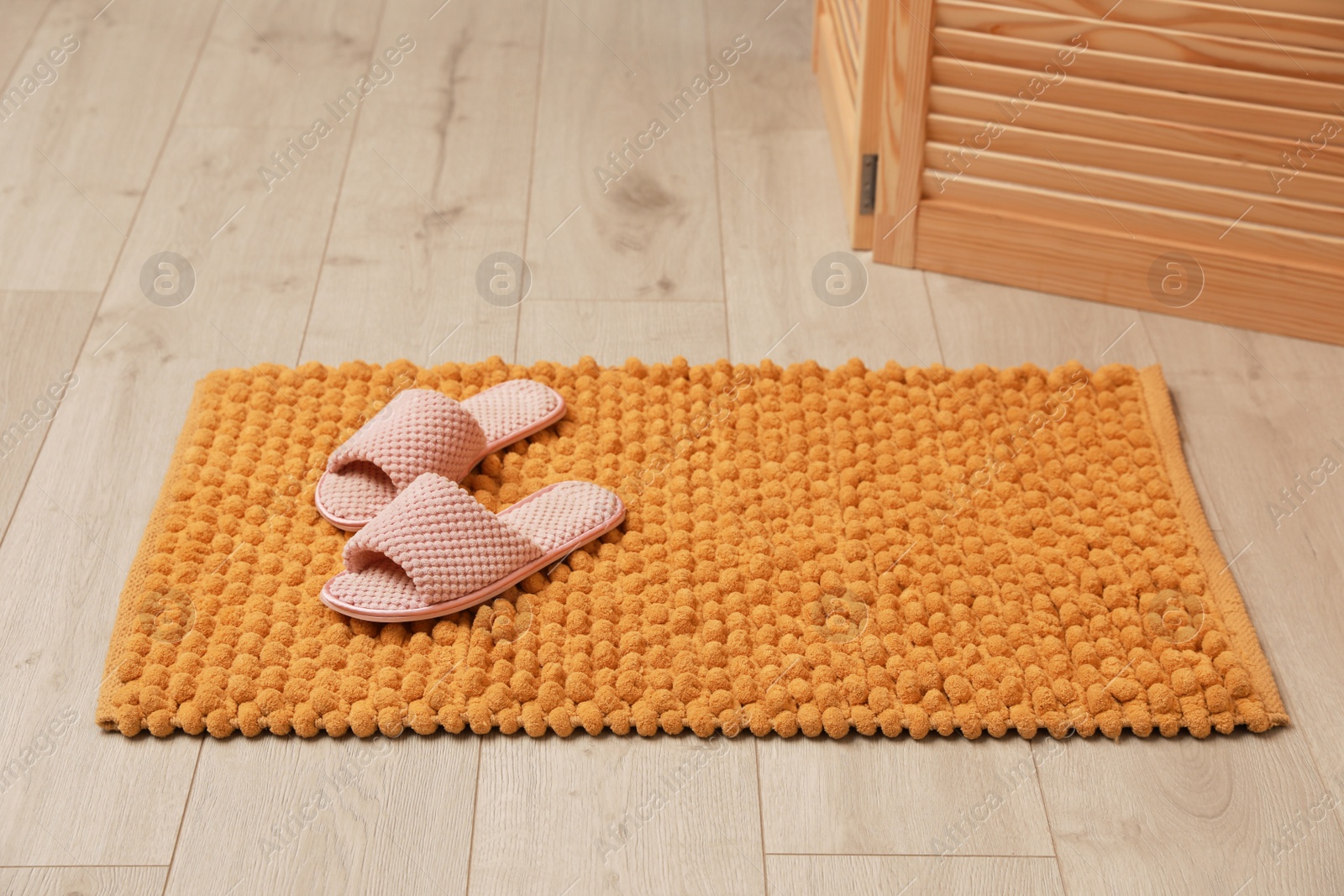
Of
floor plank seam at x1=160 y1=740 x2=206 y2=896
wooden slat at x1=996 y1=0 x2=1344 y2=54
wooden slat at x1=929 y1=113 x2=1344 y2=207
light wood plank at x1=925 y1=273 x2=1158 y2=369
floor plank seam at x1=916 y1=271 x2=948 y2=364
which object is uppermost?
wooden slat at x1=996 y1=0 x2=1344 y2=54

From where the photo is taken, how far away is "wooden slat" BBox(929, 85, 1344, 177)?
1.33 metres

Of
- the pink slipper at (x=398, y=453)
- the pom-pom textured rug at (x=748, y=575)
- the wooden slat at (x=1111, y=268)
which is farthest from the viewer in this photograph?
the wooden slat at (x=1111, y=268)

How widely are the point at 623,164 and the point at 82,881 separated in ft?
3.92

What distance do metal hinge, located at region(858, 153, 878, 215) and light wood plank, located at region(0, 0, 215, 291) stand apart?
1.00m

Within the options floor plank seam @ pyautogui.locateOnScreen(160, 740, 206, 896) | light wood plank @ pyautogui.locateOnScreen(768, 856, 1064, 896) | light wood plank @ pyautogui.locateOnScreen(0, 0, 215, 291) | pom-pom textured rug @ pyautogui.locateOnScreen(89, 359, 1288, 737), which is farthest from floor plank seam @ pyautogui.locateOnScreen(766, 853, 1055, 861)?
light wood plank @ pyautogui.locateOnScreen(0, 0, 215, 291)

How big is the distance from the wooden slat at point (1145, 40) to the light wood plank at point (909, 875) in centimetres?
87

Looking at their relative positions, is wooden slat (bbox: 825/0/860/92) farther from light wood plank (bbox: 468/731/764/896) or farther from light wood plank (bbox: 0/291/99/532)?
light wood plank (bbox: 0/291/99/532)

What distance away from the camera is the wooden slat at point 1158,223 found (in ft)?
4.58

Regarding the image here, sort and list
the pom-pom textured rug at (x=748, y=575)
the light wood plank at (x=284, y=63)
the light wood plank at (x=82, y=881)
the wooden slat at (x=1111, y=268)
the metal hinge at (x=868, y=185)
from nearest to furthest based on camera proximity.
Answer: the light wood plank at (x=82, y=881) → the pom-pom textured rug at (x=748, y=575) → the wooden slat at (x=1111, y=268) → the metal hinge at (x=868, y=185) → the light wood plank at (x=284, y=63)

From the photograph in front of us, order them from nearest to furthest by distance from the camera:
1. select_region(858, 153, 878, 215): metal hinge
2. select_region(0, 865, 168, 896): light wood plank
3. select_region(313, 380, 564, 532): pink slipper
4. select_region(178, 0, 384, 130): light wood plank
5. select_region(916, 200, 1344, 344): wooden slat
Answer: select_region(0, 865, 168, 896): light wood plank < select_region(313, 380, 564, 532): pink slipper < select_region(916, 200, 1344, 344): wooden slat < select_region(858, 153, 878, 215): metal hinge < select_region(178, 0, 384, 130): light wood plank

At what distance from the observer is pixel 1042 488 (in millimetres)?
1256

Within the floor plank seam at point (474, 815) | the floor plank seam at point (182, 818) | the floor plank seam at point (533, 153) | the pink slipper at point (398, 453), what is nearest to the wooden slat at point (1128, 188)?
the floor plank seam at point (533, 153)

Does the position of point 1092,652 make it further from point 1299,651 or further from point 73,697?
point 73,697

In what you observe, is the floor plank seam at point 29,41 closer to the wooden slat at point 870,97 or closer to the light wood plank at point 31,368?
the light wood plank at point 31,368
